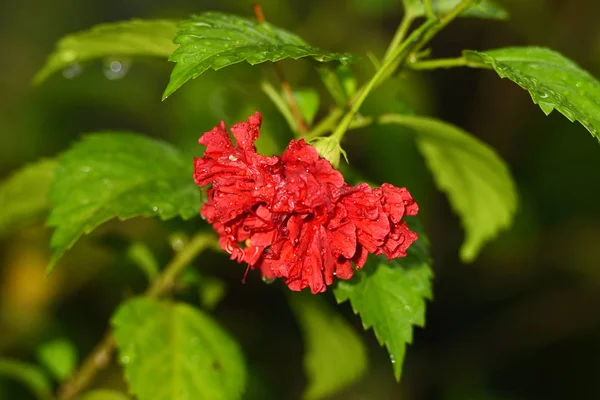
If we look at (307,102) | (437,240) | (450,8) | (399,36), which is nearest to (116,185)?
(307,102)

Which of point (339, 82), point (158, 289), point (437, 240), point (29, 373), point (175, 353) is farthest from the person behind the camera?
point (437, 240)

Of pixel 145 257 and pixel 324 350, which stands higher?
pixel 145 257

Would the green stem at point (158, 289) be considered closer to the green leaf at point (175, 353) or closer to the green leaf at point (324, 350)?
the green leaf at point (175, 353)

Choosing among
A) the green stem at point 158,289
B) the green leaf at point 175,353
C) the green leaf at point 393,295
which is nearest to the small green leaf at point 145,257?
the green stem at point 158,289

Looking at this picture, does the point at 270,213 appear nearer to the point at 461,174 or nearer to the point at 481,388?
the point at 461,174

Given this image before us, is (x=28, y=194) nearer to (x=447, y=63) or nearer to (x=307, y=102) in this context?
(x=307, y=102)

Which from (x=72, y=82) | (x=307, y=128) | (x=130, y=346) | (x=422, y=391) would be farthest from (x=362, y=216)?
(x=72, y=82)

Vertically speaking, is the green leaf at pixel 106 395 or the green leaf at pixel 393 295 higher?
the green leaf at pixel 393 295
